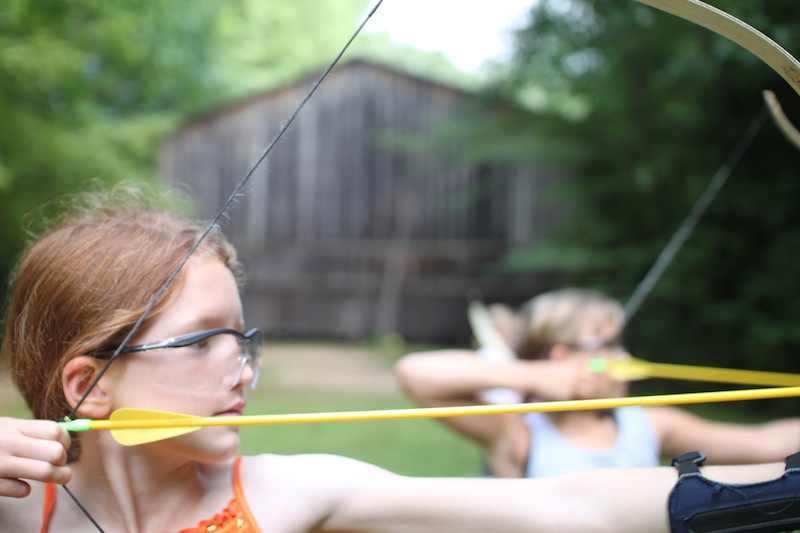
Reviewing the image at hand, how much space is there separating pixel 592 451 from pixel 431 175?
1067 centimetres

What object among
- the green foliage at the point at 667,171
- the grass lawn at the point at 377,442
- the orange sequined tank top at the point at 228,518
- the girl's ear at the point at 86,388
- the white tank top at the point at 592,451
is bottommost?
the orange sequined tank top at the point at 228,518

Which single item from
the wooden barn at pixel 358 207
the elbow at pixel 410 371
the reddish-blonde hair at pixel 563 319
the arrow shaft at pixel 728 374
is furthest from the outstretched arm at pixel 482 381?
the wooden barn at pixel 358 207

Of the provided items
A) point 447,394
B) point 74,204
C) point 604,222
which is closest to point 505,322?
point 447,394

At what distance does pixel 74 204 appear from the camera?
1.46 metres

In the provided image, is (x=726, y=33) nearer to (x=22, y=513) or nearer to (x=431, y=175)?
(x=22, y=513)

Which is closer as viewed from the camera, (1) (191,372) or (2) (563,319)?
(1) (191,372)

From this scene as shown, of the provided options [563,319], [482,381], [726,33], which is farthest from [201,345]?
[563,319]

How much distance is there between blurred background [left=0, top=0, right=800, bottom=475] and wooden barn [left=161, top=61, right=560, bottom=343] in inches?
1.3

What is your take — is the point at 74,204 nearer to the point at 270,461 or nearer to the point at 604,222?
the point at 270,461

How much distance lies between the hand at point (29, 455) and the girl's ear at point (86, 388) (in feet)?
0.40

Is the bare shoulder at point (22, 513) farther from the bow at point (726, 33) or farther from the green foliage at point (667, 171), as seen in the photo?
the green foliage at point (667, 171)

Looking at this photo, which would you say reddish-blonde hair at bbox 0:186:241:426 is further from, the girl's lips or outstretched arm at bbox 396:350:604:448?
outstretched arm at bbox 396:350:604:448

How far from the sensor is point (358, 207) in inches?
504

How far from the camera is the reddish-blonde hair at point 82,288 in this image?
1146 millimetres
